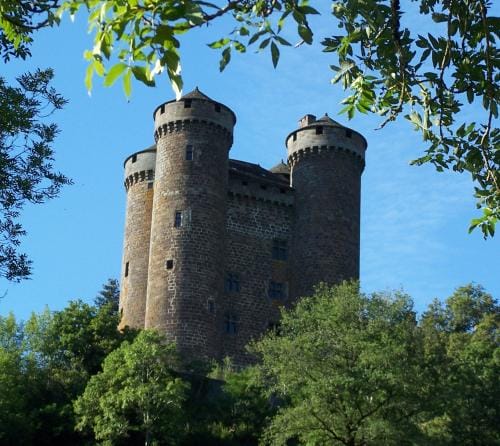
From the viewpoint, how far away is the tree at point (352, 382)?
3241 centimetres

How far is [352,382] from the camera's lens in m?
32.3

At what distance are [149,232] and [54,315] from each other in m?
9.39

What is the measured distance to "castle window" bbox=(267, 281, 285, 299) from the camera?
5088cm

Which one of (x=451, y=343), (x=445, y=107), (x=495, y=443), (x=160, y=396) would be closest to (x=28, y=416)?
(x=160, y=396)

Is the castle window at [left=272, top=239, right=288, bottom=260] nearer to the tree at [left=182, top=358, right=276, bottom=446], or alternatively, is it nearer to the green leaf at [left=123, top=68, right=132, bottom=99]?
the tree at [left=182, top=358, right=276, bottom=446]

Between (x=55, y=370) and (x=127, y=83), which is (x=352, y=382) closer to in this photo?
(x=55, y=370)

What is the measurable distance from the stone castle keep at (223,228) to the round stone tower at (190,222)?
55 mm

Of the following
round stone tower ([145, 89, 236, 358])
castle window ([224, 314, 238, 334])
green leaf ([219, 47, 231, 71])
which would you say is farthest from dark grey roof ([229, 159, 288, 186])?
green leaf ([219, 47, 231, 71])

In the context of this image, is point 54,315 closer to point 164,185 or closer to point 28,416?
point 28,416

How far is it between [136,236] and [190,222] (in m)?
5.13

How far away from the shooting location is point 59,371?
41.5 m

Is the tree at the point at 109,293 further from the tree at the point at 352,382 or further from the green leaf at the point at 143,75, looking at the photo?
the green leaf at the point at 143,75

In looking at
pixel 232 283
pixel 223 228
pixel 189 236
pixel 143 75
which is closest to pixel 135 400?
pixel 189 236

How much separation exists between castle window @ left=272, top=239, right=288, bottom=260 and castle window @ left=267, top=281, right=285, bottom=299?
1372 mm
